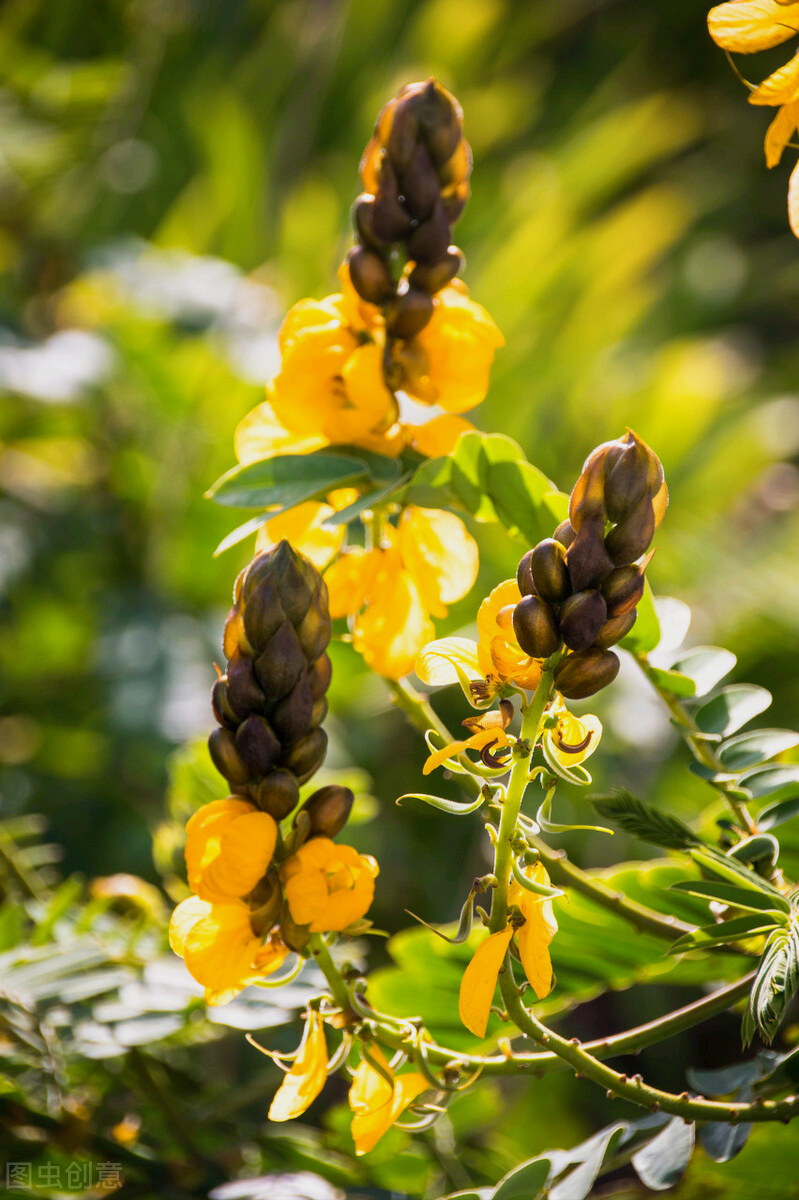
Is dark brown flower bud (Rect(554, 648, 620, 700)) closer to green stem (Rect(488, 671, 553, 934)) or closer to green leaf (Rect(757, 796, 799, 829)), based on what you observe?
green stem (Rect(488, 671, 553, 934))

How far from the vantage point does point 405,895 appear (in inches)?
40.8

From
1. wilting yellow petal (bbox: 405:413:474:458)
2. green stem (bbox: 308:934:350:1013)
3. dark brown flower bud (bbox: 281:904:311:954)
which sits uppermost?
wilting yellow petal (bbox: 405:413:474:458)

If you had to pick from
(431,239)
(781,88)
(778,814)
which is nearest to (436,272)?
(431,239)

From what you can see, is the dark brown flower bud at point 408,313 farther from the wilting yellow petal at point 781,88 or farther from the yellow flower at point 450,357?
the wilting yellow petal at point 781,88

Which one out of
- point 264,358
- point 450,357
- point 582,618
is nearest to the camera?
point 582,618

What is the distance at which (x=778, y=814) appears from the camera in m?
0.33

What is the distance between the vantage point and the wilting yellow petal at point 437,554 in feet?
1.16

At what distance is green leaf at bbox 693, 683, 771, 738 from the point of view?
35 centimetres

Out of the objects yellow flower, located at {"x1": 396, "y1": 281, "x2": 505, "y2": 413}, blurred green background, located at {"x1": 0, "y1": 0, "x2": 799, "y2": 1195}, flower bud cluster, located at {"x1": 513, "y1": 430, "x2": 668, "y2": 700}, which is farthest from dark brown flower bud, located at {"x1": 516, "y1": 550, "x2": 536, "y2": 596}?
blurred green background, located at {"x1": 0, "y1": 0, "x2": 799, "y2": 1195}

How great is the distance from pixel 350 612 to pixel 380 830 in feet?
2.38

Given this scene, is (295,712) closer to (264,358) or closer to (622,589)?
(622,589)

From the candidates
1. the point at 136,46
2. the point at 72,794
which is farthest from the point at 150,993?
the point at 136,46

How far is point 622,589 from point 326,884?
0.12 meters

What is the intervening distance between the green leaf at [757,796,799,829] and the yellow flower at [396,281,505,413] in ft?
0.57
